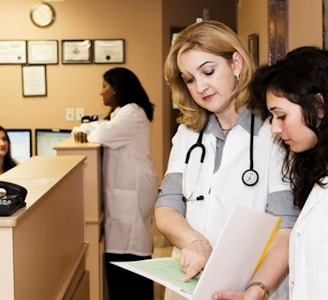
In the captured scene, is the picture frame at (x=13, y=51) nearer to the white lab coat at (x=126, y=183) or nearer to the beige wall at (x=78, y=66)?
the beige wall at (x=78, y=66)

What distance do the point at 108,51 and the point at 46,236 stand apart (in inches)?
143

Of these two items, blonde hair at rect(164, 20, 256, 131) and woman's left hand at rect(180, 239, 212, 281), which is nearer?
woman's left hand at rect(180, 239, 212, 281)

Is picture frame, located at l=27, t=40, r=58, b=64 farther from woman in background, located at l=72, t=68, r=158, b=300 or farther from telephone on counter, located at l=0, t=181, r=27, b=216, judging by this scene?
telephone on counter, located at l=0, t=181, r=27, b=216

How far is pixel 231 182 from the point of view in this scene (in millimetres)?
1619

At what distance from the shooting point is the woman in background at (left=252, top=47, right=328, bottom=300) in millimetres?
1234

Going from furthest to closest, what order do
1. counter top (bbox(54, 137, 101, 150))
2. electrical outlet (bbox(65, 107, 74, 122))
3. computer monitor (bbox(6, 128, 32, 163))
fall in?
1. electrical outlet (bbox(65, 107, 74, 122))
2. computer monitor (bbox(6, 128, 32, 163))
3. counter top (bbox(54, 137, 101, 150))

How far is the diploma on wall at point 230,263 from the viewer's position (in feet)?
4.42

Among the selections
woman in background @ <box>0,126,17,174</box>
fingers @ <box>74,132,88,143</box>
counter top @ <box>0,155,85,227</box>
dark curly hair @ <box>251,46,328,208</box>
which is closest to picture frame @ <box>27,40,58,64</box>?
woman in background @ <box>0,126,17,174</box>

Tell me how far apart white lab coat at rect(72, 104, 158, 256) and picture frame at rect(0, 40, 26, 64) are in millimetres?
1711

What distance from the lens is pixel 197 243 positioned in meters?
1.53

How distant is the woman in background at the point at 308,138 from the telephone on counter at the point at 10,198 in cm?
71

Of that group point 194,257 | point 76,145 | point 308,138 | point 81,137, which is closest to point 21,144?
point 81,137

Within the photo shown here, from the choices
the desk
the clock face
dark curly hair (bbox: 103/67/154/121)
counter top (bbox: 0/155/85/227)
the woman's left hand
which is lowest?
the desk

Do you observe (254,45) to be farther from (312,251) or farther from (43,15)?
(312,251)
